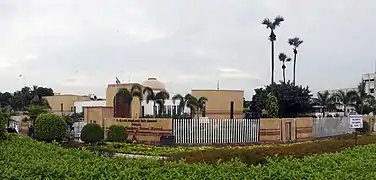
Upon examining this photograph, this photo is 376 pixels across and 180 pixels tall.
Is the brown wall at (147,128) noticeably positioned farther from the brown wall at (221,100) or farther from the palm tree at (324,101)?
the palm tree at (324,101)

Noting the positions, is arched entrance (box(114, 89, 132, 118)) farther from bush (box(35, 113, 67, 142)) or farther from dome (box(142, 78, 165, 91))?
dome (box(142, 78, 165, 91))

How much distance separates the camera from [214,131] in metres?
27.3

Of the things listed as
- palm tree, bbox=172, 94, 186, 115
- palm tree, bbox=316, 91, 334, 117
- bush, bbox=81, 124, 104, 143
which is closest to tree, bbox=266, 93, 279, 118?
palm tree, bbox=172, 94, 186, 115

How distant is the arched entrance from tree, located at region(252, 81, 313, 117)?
17421 millimetres

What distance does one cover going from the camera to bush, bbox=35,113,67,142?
22141 millimetres

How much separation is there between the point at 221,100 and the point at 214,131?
14.8 m

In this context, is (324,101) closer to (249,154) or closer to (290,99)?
(290,99)

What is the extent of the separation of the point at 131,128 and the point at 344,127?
15.8 metres

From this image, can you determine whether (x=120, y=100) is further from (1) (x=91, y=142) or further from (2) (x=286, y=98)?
(2) (x=286, y=98)

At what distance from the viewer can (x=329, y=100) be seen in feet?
189

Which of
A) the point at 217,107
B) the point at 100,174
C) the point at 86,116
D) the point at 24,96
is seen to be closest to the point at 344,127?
the point at 217,107

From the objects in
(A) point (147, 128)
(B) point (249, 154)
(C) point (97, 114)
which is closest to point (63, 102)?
(C) point (97, 114)

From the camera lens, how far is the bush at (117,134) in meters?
26.0

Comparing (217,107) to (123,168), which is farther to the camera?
(217,107)
